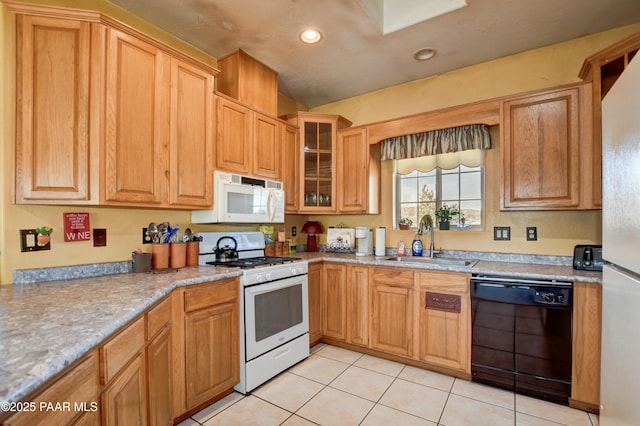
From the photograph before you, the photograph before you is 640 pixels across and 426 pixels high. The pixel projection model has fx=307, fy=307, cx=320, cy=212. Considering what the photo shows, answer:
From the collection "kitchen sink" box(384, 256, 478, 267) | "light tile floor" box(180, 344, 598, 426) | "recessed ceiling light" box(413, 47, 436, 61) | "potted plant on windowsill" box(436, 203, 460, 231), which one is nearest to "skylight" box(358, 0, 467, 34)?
Result: "recessed ceiling light" box(413, 47, 436, 61)

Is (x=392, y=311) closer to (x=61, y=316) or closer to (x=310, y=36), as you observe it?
(x=61, y=316)

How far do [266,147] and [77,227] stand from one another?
1.61 metres

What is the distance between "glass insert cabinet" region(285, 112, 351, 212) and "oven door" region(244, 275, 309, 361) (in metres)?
0.98

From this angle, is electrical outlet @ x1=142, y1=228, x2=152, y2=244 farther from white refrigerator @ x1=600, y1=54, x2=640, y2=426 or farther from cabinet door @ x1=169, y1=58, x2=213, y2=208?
white refrigerator @ x1=600, y1=54, x2=640, y2=426

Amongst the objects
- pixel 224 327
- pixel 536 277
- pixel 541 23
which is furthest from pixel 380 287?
pixel 541 23

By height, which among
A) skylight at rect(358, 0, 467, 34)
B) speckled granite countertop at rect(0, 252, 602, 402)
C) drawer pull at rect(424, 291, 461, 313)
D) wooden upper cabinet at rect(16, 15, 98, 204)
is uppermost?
skylight at rect(358, 0, 467, 34)

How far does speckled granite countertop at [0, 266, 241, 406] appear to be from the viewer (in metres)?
0.75

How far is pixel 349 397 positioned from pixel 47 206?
2317 millimetres

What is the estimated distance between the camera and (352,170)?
3348mm

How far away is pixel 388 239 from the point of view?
339cm

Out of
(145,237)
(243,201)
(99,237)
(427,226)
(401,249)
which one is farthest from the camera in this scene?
(401,249)

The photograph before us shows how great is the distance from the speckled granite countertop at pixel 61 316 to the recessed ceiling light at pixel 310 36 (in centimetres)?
198

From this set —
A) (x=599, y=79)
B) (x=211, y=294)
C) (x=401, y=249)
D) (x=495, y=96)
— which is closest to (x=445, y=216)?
(x=401, y=249)

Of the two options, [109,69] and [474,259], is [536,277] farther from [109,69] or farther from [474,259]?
[109,69]
